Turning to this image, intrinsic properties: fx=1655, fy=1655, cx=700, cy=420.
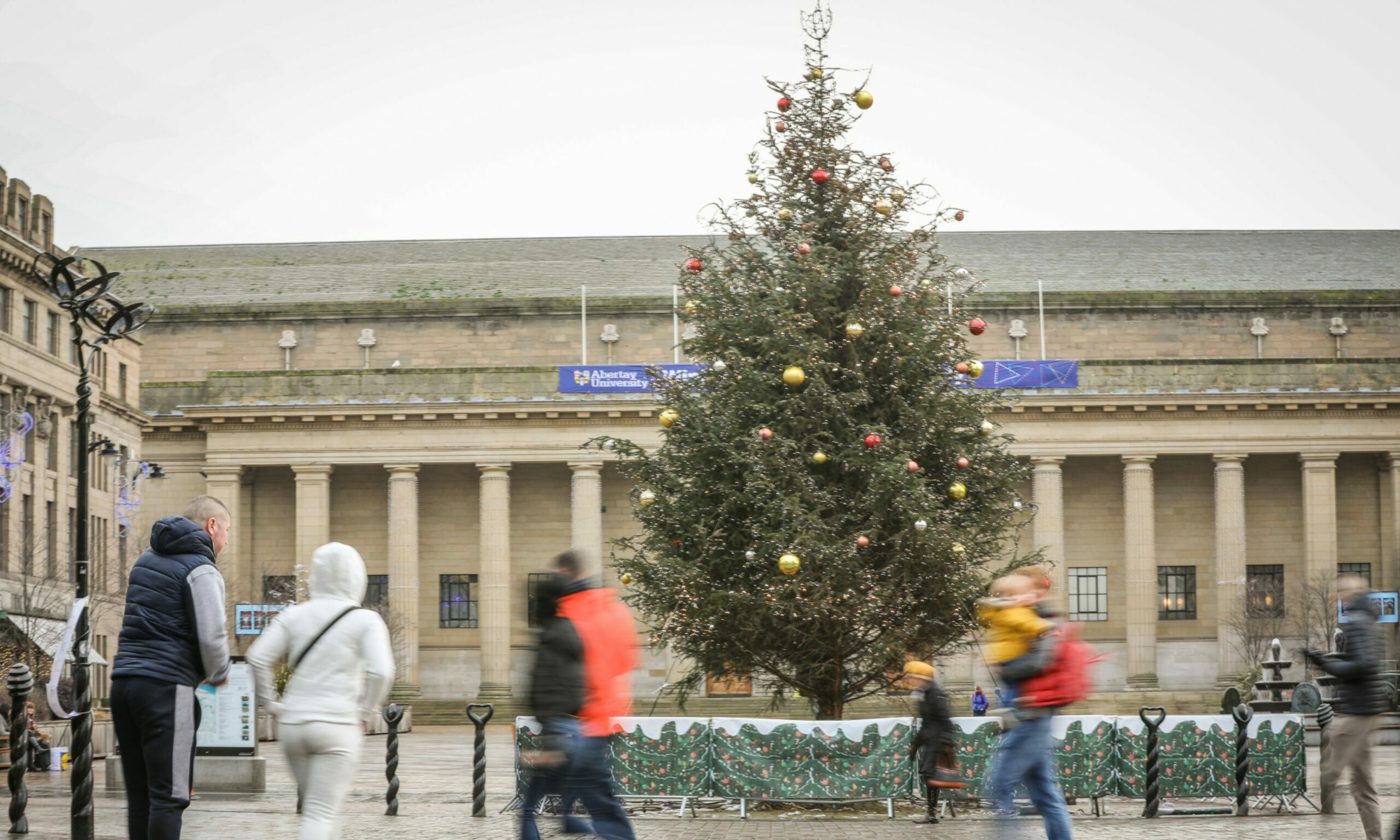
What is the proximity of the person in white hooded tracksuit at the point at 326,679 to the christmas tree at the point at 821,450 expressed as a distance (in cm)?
1089

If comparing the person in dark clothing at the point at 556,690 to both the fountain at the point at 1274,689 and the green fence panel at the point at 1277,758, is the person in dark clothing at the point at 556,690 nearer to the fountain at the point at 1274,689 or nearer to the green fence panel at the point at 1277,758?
the green fence panel at the point at 1277,758

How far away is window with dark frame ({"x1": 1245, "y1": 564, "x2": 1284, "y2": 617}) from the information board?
45.4 m

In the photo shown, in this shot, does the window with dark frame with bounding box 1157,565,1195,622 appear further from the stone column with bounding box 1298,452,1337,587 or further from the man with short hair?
the man with short hair

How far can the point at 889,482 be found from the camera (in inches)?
791

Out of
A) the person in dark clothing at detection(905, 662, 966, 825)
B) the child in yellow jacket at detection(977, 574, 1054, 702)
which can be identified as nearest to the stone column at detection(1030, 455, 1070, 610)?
the person in dark clothing at detection(905, 662, 966, 825)

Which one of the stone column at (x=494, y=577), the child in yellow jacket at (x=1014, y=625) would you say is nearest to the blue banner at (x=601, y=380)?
the stone column at (x=494, y=577)

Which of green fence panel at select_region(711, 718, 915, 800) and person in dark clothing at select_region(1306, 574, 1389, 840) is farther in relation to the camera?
green fence panel at select_region(711, 718, 915, 800)

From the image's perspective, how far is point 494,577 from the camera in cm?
6181

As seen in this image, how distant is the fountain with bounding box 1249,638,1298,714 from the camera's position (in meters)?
35.3

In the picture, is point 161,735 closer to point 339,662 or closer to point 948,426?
point 339,662

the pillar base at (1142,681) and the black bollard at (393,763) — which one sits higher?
the black bollard at (393,763)

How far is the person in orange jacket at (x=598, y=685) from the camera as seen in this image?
1020 centimetres

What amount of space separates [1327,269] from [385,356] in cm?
4140

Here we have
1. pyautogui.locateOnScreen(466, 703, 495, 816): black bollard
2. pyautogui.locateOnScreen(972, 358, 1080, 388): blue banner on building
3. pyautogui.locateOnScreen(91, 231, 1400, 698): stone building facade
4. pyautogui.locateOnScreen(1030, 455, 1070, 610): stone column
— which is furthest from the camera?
pyautogui.locateOnScreen(91, 231, 1400, 698): stone building facade
